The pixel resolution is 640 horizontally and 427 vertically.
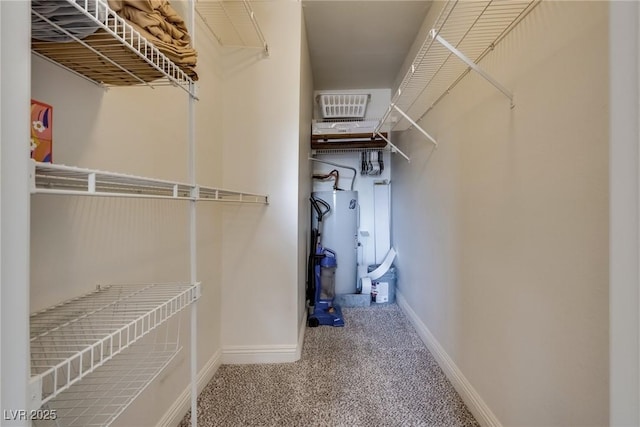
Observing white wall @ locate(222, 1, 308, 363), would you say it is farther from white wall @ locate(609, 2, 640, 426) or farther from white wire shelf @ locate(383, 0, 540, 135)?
white wall @ locate(609, 2, 640, 426)

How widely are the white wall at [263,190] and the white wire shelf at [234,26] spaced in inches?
2.4

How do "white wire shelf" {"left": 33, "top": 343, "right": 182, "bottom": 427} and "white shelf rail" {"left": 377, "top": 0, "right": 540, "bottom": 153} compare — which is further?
"white shelf rail" {"left": 377, "top": 0, "right": 540, "bottom": 153}

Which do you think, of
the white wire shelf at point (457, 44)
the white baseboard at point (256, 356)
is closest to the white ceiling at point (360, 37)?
the white wire shelf at point (457, 44)

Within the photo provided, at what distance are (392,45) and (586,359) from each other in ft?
8.54

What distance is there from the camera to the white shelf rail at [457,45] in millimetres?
986

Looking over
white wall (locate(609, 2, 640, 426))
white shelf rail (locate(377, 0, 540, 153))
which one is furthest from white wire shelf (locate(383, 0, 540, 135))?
white wall (locate(609, 2, 640, 426))

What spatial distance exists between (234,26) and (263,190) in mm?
1011

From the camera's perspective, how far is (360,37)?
7.75ft

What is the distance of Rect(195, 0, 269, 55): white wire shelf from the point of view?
1.60 m

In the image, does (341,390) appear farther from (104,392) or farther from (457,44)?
(457,44)

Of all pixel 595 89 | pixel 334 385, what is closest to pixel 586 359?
pixel 595 89

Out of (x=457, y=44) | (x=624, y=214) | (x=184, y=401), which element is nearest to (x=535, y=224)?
(x=624, y=214)

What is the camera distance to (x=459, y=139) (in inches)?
59.1

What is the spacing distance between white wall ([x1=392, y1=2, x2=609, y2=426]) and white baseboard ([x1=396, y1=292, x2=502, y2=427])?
0.01 m
